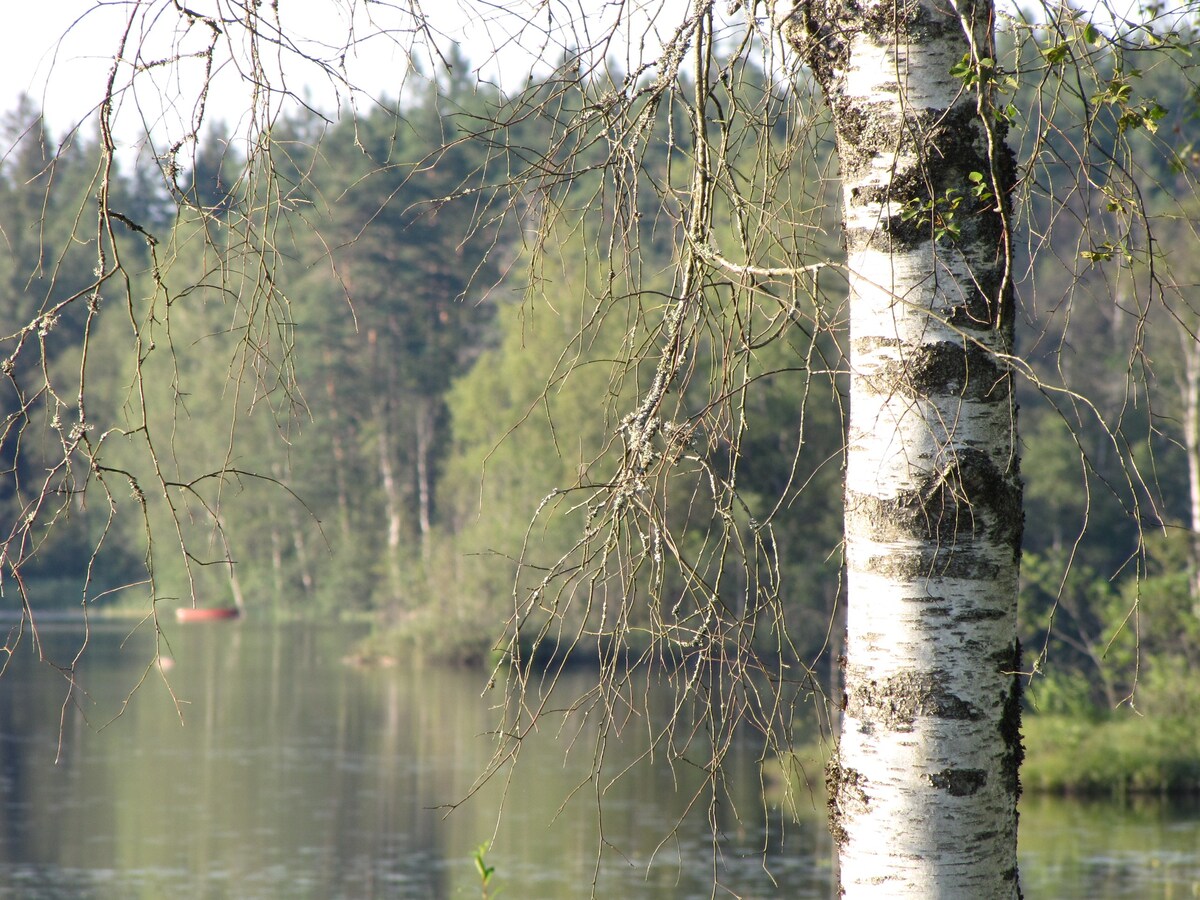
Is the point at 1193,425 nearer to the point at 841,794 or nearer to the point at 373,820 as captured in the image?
the point at 373,820

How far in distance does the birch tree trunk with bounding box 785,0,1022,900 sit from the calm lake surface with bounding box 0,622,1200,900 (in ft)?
21.2

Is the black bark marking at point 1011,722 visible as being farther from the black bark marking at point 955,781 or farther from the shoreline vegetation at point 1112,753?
the shoreline vegetation at point 1112,753

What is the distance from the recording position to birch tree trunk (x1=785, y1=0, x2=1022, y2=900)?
86.3 inches

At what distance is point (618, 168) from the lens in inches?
109

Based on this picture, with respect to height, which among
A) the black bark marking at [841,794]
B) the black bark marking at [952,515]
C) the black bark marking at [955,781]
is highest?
the black bark marking at [952,515]

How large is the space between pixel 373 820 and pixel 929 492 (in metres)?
14.1

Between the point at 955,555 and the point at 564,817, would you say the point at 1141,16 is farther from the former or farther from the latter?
the point at 564,817

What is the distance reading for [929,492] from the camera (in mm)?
2236

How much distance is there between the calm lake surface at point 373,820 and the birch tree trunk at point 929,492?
645 cm

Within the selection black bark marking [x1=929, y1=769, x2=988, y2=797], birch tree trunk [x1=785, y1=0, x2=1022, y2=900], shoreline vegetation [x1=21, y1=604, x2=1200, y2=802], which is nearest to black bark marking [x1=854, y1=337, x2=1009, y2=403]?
birch tree trunk [x1=785, y1=0, x2=1022, y2=900]

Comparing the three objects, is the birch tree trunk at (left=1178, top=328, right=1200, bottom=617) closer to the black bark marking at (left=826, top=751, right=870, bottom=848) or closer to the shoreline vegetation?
the shoreline vegetation

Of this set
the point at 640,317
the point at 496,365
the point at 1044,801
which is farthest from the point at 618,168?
the point at 496,365

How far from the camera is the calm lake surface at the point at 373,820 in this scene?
1287 cm

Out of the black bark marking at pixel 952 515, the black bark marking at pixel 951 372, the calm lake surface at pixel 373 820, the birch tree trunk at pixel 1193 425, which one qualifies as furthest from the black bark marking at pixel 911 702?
the birch tree trunk at pixel 1193 425
